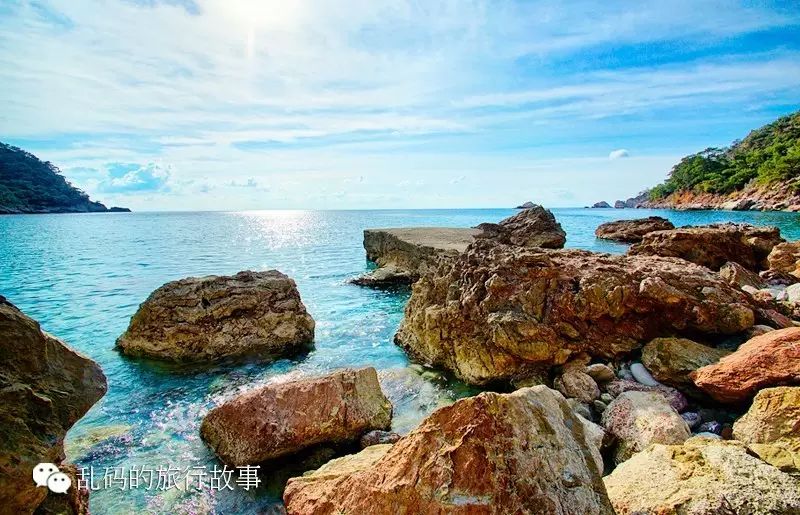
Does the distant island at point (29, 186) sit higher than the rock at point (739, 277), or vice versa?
the distant island at point (29, 186)

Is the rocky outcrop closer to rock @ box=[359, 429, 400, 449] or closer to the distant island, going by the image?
rock @ box=[359, 429, 400, 449]

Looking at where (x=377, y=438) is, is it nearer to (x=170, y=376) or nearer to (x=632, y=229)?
(x=170, y=376)

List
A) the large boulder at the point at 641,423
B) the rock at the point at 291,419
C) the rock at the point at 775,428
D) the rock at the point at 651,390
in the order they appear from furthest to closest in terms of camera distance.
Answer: the rock at the point at 651,390 < the rock at the point at 291,419 < the large boulder at the point at 641,423 < the rock at the point at 775,428

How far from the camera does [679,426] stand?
6.02m

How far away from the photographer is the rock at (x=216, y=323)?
39.3 feet

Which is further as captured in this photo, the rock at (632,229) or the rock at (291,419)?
the rock at (632,229)

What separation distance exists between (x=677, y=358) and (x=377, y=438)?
558 cm

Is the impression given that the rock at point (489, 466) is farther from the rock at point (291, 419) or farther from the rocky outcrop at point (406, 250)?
the rocky outcrop at point (406, 250)

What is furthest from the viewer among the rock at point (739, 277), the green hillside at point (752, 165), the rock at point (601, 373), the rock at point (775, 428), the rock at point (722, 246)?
the green hillside at point (752, 165)

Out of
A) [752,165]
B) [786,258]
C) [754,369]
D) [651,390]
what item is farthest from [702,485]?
[752,165]

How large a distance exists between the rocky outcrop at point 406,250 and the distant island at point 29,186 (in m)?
149

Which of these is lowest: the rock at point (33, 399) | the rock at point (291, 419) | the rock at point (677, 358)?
the rock at point (291, 419)

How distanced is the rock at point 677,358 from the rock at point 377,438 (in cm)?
495

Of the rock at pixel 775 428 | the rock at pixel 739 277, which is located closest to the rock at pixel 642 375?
the rock at pixel 775 428
